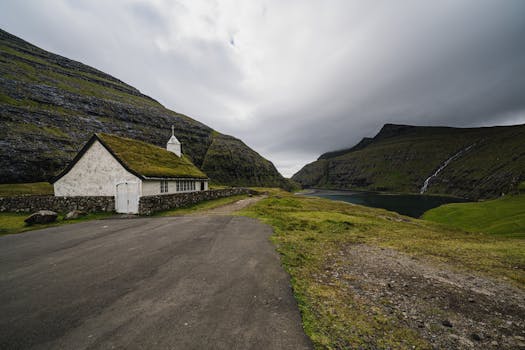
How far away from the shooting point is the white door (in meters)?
20.5

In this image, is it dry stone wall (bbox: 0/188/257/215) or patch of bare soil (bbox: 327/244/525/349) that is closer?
patch of bare soil (bbox: 327/244/525/349)

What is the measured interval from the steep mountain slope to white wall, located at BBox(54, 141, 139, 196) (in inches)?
1204

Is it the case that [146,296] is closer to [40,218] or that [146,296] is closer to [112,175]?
[40,218]

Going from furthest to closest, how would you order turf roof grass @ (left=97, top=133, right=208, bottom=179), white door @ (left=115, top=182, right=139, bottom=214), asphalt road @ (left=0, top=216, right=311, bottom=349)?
1. turf roof grass @ (left=97, top=133, right=208, bottom=179)
2. white door @ (left=115, top=182, right=139, bottom=214)
3. asphalt road @ (left=0, top=216, right=311, bottom=349)

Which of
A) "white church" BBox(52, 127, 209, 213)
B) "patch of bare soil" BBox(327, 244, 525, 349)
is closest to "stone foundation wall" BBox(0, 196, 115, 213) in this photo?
"white church" BBox(52, 127, 209, 213)

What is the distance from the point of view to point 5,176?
37.7 meters

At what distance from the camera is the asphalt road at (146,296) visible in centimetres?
407

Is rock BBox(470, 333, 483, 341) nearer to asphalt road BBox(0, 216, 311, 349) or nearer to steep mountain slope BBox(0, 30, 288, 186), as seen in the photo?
asphalt road BBox(0, 216, 311, 349)

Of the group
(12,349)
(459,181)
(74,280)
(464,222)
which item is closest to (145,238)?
(74,280)

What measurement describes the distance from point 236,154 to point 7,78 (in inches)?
4052

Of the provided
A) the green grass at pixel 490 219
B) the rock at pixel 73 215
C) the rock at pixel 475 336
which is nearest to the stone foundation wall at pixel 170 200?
the rock at pixel 73 215

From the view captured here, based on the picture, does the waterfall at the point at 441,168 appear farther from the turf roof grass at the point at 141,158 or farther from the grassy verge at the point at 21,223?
the grassy verge at the point at 21,223

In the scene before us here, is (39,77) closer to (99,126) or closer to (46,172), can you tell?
(99,126)

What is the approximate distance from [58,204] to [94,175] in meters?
4.26
